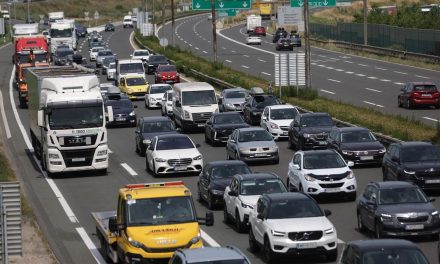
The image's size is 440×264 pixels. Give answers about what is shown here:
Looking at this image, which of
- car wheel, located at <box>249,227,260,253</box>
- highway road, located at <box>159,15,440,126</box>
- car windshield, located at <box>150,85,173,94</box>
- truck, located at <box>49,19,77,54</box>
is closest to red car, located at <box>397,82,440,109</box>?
highway road, located at <box>159,15,440,126</box>

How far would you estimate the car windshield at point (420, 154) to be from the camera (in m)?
34.5

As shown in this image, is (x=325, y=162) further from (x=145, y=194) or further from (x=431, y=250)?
(x=145, y=194)

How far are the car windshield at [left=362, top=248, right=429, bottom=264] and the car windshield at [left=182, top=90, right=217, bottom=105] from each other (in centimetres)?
3534

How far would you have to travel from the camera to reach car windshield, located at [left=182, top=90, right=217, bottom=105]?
180 feet

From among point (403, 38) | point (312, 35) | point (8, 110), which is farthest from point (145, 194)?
point (312, 35)

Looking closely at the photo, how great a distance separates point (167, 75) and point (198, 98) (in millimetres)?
24144

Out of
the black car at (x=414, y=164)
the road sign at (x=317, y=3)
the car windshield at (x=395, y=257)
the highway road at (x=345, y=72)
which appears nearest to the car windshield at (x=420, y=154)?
the black car at (x=414, y=164)

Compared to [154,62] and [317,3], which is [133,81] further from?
[317,3]

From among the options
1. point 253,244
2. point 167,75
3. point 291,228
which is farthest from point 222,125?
point 167,75

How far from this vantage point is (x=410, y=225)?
26734mm

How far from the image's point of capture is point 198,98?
181 ft

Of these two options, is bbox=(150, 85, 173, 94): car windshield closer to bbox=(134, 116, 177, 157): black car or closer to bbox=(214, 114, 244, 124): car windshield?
bbox=(214, 114, 244, 124): car windshield

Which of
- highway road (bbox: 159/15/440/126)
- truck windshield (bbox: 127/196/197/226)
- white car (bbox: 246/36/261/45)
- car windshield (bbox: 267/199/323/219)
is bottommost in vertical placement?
white car (bbox: 246/36/261/45)

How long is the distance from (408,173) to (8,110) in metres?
39.7
